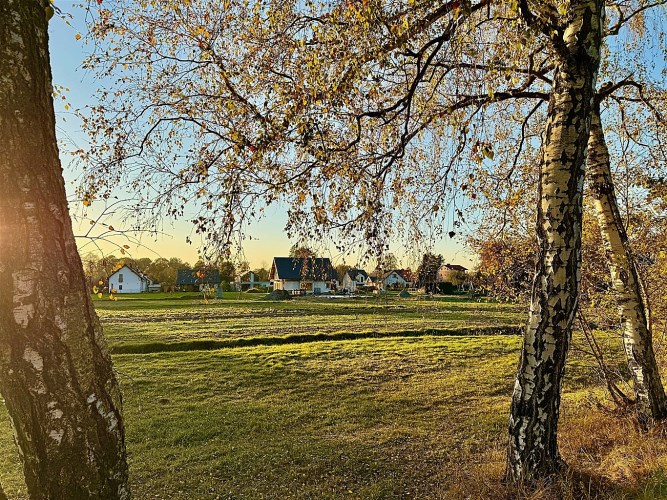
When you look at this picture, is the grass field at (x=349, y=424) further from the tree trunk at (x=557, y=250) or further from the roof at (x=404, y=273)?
the tree trunk at (x=557, y=250)

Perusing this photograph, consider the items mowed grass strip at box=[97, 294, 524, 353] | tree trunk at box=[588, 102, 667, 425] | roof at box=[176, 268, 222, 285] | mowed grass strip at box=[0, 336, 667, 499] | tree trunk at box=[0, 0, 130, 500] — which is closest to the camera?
tree trunk at box=[0, 0, 130, 500]

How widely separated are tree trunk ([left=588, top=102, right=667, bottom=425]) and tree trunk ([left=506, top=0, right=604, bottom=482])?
1.68 m

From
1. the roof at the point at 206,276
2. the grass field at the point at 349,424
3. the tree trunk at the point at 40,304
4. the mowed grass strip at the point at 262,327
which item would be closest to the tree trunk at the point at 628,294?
the grass field at the point at 349,424

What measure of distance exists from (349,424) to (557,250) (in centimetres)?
541

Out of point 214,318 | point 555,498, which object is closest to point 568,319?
point 555,498

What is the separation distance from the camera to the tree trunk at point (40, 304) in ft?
6.30

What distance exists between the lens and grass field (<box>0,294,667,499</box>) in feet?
15.3

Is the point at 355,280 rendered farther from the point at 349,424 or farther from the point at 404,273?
the point at 349,424

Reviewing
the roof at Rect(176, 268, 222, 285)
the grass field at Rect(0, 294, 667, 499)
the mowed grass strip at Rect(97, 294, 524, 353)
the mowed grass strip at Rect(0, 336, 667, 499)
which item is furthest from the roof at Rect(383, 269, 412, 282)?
the mowed grass strip at Rect(97, 294, 524, 353)

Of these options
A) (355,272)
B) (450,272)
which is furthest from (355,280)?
(450,272)

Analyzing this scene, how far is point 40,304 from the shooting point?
1953 millimetres

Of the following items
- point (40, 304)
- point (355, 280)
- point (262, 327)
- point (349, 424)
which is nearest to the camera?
point (40, 304)

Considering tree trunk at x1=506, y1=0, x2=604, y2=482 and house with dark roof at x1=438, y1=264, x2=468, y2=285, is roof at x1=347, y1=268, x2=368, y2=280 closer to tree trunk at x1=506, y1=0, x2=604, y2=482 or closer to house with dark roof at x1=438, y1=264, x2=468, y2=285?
house with dark roof at x1=438, y1=264, x2=468, y2=285

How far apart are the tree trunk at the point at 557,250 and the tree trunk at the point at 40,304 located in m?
3.23
